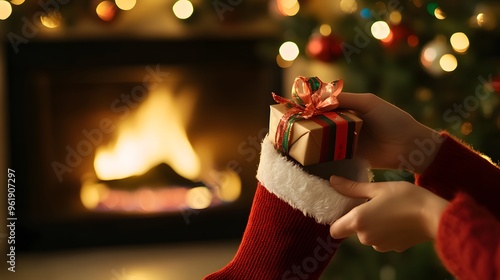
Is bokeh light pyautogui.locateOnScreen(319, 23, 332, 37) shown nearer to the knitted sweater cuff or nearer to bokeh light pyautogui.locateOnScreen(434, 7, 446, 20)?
bokeh light pyautogui.locateOnScreen(434, 7, 446, 20)

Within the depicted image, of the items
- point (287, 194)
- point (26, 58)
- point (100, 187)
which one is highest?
point (26, 58)

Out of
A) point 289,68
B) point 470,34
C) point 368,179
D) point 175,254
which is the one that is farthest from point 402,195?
point 175,254

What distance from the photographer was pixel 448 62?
1.84 m

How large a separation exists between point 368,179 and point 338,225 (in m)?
0.14

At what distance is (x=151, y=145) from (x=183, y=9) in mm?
548

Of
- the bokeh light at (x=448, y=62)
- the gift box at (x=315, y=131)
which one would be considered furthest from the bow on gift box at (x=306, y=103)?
the bokeh light at (x=448, y=62)

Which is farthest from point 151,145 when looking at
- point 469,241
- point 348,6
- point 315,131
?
point 469,241

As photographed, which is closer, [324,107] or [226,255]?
[324,107]

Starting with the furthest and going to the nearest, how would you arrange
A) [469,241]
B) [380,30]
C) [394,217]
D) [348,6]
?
[348,6] < [380,30] < [394,217] < [469,241]

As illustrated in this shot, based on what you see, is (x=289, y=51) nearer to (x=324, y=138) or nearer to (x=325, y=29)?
(x=325, y=29)

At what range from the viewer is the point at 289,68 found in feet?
8.00

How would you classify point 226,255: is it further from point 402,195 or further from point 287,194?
point 402,195

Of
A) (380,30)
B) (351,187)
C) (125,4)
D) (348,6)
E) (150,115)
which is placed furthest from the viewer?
(150,115)

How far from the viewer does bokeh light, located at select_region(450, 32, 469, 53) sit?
1825mm
